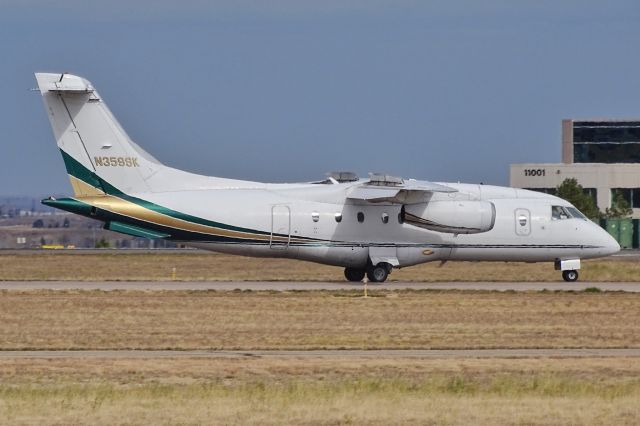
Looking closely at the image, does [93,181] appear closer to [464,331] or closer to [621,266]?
[464,331]

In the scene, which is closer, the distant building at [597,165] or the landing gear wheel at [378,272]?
the landing gear wheel at [378,272]

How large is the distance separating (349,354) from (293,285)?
20407 mm

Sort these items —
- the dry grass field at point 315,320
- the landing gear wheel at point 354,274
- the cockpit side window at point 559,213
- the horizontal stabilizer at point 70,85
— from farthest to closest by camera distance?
the landing gear wheel at point 354,274 < the cockpit side window at point 559,213 < the horizontal stabilizer at point 70,85 < the dry grass field at point 315,320

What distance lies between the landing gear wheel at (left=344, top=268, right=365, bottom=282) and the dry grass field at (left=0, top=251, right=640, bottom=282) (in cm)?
233

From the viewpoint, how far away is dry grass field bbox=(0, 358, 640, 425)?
19812 millimetres

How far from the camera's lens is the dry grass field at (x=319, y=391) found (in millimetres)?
19812

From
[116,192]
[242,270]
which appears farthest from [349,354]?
[242,270]

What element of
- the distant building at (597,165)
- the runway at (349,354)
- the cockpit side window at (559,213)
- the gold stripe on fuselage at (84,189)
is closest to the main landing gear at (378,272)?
the cockpit side window at (559,213)

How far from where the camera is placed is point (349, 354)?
27.4 meters

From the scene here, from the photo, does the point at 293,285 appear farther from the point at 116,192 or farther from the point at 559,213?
the point at 559,213

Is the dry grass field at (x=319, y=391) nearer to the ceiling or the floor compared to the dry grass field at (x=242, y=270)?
nearer to the floor

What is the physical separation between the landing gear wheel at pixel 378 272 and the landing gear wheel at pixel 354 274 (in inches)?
62.8

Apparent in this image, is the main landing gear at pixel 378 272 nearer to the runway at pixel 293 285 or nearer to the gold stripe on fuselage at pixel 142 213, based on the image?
the runway at pixel 293 285

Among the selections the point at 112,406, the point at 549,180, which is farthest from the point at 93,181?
the point at 549,180
